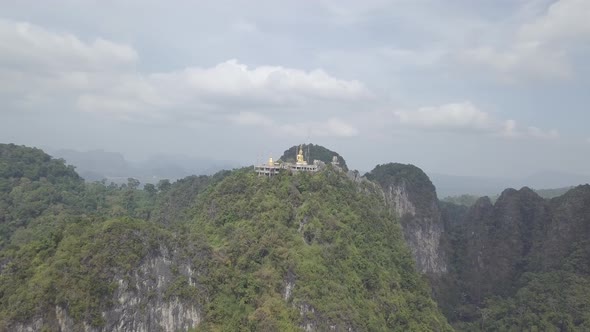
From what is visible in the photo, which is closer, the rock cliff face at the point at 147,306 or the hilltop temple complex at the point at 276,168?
the rock cliff face at the point at 147,306

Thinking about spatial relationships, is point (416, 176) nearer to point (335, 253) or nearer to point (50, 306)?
point (335, 253)

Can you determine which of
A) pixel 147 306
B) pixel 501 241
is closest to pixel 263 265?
pixel 147 306

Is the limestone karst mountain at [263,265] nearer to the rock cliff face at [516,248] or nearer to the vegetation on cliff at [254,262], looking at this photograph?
the vegetation on cliff at [254,262]

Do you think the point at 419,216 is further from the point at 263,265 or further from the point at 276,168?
the point at 263,265

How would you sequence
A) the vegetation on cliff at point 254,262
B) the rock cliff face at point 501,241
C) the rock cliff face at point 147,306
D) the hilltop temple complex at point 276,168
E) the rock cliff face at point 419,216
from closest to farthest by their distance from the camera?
the rock cliff face at point 147,306
the vegetation on cliff at point 254,262
the hilltop temple complex at point 276,168
the rock cliff face at point 501,241
the rock cliff face at point 419,216

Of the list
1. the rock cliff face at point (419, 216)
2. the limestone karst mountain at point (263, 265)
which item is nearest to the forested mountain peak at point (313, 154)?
the limestone karst mountain at point (263, 265)

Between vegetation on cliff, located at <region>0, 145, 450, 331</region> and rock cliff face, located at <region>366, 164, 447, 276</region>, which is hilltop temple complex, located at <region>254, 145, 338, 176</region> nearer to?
vegetation on cliff, located at <region>0, 145, 450, 331</region>

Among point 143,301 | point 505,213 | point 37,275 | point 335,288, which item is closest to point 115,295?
point 143,301

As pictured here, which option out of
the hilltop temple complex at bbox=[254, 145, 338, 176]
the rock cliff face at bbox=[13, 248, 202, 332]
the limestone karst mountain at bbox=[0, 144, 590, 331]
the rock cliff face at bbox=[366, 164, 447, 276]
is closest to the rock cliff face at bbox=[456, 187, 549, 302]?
the limestone karst mountain at bbox=[0, 144, 590, 331]
